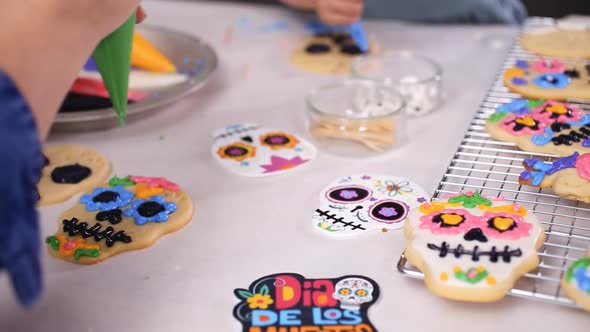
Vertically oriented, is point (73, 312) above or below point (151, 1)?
below

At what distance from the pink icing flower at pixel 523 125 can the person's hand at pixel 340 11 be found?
40cm

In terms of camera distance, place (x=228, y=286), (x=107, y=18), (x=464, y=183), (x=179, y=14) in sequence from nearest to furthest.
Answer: (x=107, y=18)
(x=228, y=286)
(x=464, y=183)
(x=179, y=14)

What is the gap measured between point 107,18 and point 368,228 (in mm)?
356

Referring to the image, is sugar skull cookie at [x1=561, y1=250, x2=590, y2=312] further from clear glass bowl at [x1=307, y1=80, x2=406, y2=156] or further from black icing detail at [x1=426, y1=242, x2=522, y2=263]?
clear glass bowl at [x1=307, y1=80, x2=406, y2=156]

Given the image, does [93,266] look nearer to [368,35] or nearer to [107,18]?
[107,18]

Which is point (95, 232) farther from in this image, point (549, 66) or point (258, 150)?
point (549, 66)

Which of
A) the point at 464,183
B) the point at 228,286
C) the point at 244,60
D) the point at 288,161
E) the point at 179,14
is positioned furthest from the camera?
the point at 179,14

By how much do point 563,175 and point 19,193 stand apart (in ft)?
1.84

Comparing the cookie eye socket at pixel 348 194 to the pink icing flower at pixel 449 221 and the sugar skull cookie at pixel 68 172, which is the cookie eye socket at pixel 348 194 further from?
the sugar skull cookie at pixel 68 172

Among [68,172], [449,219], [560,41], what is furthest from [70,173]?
[560,41]

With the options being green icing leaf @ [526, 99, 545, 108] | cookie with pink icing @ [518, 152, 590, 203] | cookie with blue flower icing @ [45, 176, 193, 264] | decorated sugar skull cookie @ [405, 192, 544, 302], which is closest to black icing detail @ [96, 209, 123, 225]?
cookie with blue flower icing @ [45, 176, 193, 264]

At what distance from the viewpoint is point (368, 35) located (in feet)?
4.39

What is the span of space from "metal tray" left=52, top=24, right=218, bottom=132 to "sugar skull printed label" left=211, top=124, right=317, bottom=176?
100mm

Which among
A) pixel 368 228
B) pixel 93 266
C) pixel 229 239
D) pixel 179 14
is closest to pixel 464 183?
pixel 368 228
